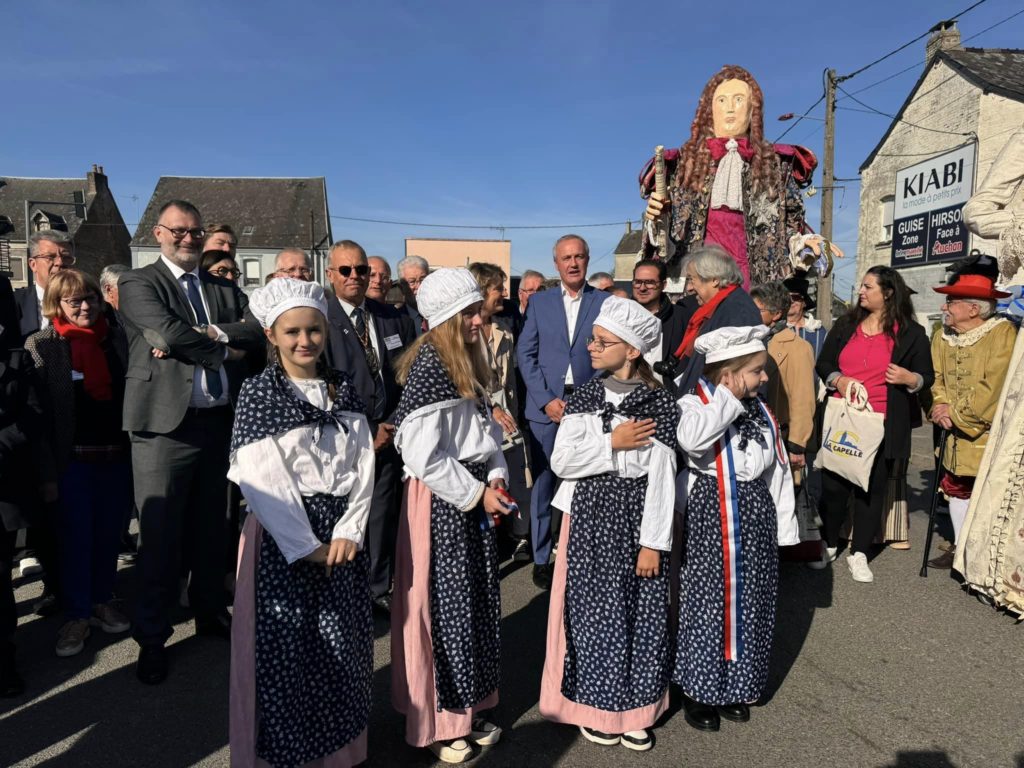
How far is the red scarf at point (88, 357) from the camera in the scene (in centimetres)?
380

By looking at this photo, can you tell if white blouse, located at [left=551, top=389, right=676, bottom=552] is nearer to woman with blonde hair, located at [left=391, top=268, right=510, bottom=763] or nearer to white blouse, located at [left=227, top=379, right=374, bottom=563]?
woman with blonde hair, located at [left=391, top=268, right=510, bottom=763]

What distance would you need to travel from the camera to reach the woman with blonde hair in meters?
2.56

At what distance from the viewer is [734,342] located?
279 centimetres

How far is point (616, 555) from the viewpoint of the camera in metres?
2.65

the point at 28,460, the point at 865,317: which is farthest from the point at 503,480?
the point at 865,317

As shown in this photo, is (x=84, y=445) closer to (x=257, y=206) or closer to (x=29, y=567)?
(x=29, y=567)

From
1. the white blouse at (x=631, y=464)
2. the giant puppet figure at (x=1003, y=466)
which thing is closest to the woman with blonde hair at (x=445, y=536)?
the white blouse at (x=631, y=464)

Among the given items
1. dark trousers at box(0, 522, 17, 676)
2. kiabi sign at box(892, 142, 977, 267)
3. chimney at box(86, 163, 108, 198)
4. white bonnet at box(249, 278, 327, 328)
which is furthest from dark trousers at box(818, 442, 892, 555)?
chimney at box(86, 163, 108, 198)

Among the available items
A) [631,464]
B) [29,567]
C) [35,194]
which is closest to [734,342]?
[631,464]

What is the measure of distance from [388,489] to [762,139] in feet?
11.1

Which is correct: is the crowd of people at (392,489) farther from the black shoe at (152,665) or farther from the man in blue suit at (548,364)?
the man in blue suit at (548,364)

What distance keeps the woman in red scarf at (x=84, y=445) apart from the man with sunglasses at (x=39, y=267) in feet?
3.01

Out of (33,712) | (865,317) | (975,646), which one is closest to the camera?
(33,712)

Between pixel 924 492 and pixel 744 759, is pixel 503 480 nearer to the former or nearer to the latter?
pixel 744 759
